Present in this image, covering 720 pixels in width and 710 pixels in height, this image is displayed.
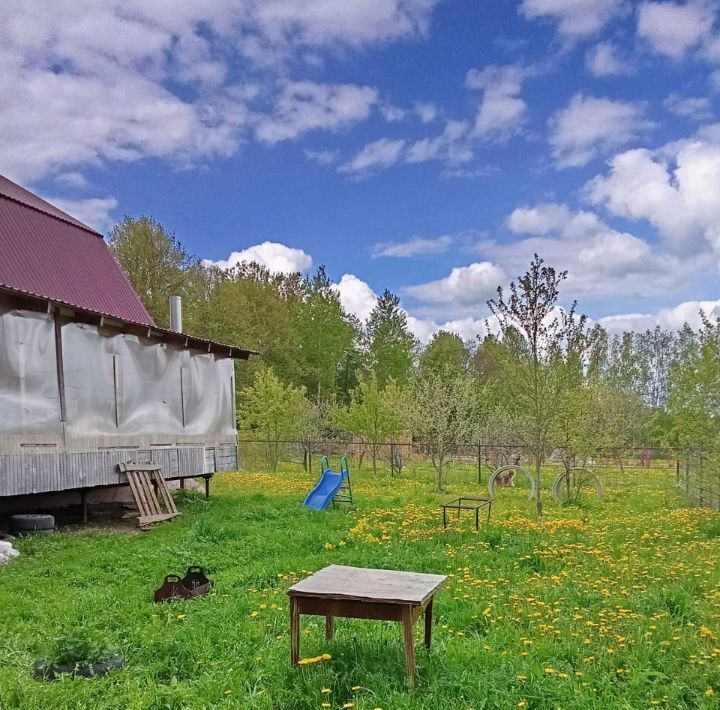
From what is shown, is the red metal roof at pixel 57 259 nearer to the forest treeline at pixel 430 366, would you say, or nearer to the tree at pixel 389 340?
the forest treeline at pixel 430 366

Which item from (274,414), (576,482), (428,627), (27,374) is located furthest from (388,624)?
(274,414)

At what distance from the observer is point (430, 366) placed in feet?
129

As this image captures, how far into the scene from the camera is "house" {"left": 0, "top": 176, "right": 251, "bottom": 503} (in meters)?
9.15

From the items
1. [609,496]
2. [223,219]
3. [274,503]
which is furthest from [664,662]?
[223,219]

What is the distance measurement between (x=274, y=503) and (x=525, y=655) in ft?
28.8

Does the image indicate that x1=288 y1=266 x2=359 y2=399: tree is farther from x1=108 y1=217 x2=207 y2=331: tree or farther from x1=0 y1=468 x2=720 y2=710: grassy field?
x1=0 y1=468 x2=720 y2=710: grassy field

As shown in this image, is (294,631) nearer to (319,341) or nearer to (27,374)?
(27,374)

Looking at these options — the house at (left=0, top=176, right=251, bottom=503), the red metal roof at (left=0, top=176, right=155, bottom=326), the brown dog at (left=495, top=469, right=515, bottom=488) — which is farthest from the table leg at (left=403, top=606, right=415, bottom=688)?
the brown dog at (left=495, top=469, right=515, bottom=488)

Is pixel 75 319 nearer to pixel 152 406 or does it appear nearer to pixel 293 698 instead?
pixel 152 406

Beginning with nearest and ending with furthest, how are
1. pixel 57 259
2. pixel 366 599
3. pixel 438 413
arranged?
1. pixel 366 599
2. pixel 57 259
3. pixel 438 413

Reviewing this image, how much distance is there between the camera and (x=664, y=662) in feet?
13.6

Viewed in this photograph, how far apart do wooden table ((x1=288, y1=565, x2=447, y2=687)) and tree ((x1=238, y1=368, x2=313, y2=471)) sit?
18.8 meters

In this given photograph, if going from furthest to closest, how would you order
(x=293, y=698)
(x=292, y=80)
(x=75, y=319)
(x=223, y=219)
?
(x=223, y=219) → (x=292, y=80) → (x=75, y=319) → (x=293, y=698)

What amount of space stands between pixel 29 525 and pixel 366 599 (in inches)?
308
